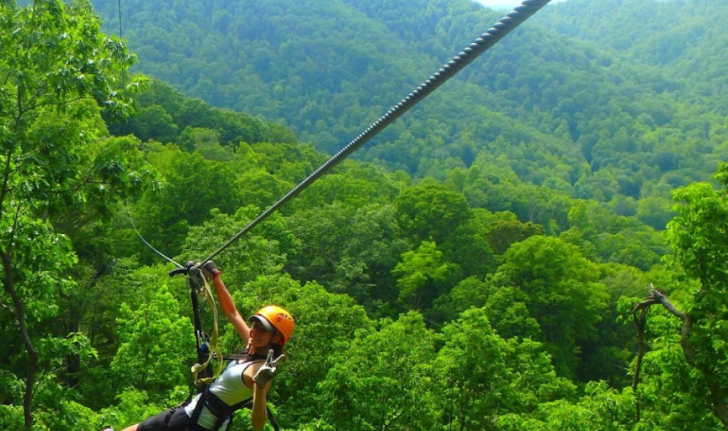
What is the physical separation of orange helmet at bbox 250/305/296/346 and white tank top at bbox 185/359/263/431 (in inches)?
10.8

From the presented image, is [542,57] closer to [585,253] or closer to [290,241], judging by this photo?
[585,253]

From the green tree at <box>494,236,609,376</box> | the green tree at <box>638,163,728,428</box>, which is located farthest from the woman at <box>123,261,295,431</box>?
the green tree at <box>494,236,609,376</box>

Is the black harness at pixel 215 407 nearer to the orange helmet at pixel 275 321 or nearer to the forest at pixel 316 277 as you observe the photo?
the orange helmet at pixel 275 321

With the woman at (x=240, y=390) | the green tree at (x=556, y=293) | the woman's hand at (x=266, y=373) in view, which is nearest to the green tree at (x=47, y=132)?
the woman at (x=240, y=390)

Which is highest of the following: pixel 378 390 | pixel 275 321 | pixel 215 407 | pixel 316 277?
pixel 275 321

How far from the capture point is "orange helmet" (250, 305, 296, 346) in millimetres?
4691

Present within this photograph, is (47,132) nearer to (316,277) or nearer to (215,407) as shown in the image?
(215,407)

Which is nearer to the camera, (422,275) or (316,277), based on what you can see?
(316,277)

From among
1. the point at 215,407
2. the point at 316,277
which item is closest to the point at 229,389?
the point at 215,407

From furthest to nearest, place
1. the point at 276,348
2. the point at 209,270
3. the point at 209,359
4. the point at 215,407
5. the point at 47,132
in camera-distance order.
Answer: the point at 47,132
the point at 209,270
the point at 209,359
the point at 215,407
the point at 276,348

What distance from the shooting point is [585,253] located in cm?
5656

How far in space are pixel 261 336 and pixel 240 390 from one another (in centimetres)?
46

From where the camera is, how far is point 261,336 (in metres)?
4.75

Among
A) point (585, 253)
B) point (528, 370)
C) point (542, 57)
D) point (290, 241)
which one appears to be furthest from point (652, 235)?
point (542, 57)
